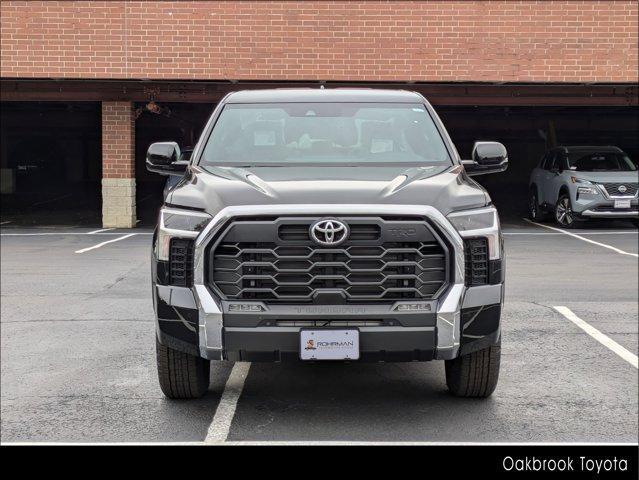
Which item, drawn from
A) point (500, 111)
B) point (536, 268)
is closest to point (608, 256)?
point (536, 268)

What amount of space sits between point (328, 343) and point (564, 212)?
50.5 ft

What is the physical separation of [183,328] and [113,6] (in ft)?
50.9

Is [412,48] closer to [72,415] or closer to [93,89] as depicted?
[93,89]

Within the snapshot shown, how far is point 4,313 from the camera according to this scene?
9.14 metres

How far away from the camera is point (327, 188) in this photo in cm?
500

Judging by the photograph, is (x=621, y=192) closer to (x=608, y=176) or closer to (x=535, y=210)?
(x=608, y=176)

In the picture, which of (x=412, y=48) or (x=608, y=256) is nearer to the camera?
(x=608, y=256)

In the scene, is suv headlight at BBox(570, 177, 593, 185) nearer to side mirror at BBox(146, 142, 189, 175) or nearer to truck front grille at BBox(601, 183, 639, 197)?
truck front grille at BBox(601, 183, 639, 197)

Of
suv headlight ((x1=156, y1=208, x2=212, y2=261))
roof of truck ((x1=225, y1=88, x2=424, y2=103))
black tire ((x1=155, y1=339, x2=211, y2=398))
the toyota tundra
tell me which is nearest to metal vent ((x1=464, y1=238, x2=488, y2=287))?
the toyota tundra

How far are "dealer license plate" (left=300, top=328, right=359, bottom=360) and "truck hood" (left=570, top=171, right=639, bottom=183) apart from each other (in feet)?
47.7

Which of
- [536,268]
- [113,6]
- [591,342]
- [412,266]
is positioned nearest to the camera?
[412,266]

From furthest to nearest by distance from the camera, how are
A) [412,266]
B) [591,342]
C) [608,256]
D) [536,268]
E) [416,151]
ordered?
[608,256] → [536,268] → [591,342] → [416,151] → [412,266]

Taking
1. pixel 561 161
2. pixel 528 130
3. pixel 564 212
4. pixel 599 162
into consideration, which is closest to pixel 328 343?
pixel 564 212

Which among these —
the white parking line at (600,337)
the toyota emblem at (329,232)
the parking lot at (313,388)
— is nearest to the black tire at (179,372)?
the parking lot at (313,388)
